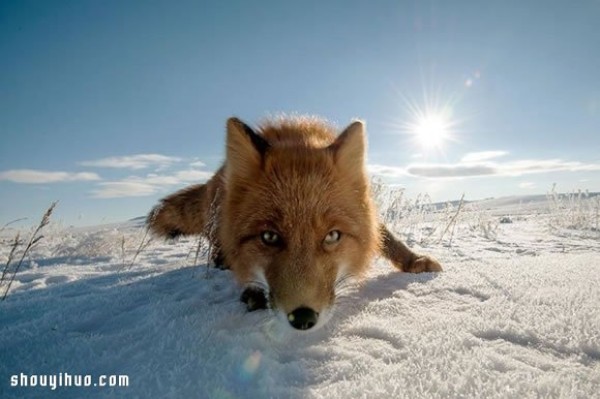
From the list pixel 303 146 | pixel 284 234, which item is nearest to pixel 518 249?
pixel 303 146

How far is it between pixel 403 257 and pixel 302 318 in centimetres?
244

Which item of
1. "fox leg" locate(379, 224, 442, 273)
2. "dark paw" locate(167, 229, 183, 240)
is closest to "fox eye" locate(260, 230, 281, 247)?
"fox leg" locate(379, 224, 442, 273)

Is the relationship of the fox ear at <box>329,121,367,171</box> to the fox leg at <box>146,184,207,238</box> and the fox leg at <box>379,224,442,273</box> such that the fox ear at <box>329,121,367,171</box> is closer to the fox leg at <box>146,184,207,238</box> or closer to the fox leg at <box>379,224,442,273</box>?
the fox leg at <box>379,224,442,273</box>

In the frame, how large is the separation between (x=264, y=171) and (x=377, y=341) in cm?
167

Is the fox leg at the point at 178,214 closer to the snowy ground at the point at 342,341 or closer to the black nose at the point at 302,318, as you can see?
the snowy ground at the point at 342,341

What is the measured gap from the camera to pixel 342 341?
2195mm

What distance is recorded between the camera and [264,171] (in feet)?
10.7

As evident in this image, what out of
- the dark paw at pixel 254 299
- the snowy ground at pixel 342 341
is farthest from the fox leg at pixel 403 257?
the dark paw at pixel 254 299

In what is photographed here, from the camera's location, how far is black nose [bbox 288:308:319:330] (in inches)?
85.7

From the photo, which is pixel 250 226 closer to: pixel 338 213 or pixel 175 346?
pixel 338 213

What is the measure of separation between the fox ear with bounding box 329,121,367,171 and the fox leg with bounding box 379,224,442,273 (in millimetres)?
1018

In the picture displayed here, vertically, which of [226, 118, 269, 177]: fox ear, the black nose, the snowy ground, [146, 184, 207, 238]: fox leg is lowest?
the snowy ground

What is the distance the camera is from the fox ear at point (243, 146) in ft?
10.8

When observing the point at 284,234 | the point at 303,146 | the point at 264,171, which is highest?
the point at 303,146
